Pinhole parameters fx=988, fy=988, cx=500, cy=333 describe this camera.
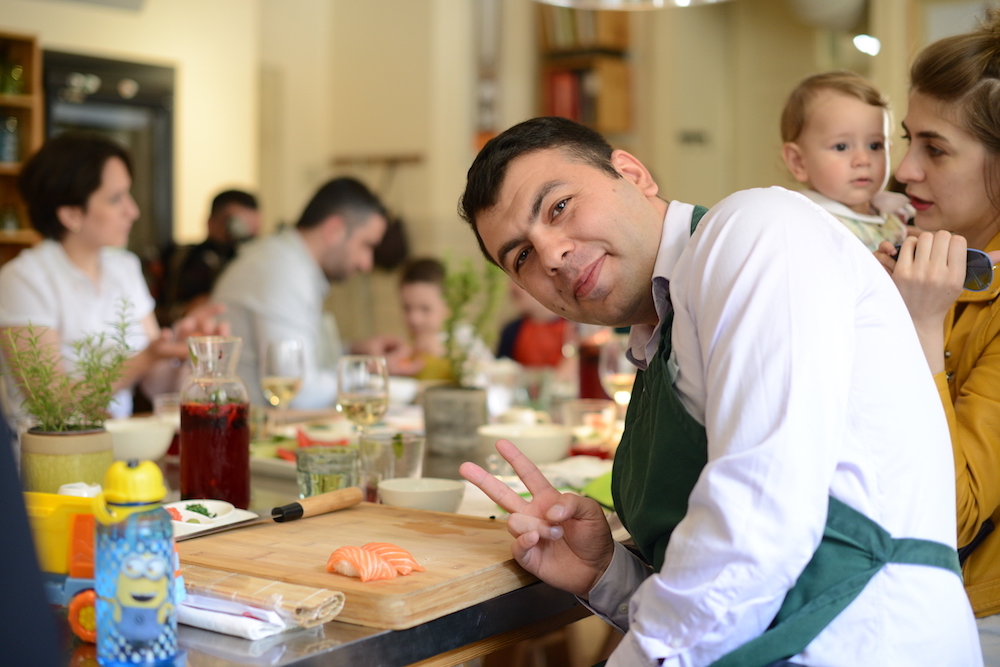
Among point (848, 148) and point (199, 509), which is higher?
point (848, 148)

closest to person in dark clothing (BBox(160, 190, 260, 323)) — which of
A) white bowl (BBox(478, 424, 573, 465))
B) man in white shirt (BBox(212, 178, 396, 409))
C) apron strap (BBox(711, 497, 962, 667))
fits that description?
man in white shirt (BBox(212, 178, 396, 409))

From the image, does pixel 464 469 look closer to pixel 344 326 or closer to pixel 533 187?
pixel 533 187

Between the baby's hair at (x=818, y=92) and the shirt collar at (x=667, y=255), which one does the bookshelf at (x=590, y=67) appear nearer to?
the baby's hair at (x=818, y=92)

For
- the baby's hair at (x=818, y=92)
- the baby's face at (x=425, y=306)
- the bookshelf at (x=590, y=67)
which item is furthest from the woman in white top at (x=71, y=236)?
the bookshelf at (x=590, y=67)

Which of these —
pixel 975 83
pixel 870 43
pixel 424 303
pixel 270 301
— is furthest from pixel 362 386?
pixel 870 43

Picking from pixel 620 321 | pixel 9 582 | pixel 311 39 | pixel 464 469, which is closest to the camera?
pixel 9 582

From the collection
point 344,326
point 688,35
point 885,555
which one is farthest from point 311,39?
point 885,555

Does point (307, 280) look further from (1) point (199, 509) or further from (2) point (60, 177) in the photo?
(1) point (199, 509)

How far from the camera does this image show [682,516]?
1118 millimetres

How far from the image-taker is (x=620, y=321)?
4.33ft

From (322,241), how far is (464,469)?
2638mm

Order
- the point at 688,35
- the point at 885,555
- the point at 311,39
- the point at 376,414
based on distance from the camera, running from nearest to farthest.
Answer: the point at 885,555 < the point at 376,414 < the point at 688,35 < the point at 311,39

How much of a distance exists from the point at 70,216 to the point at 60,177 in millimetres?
126

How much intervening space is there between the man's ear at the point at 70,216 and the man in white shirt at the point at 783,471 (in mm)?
2412
